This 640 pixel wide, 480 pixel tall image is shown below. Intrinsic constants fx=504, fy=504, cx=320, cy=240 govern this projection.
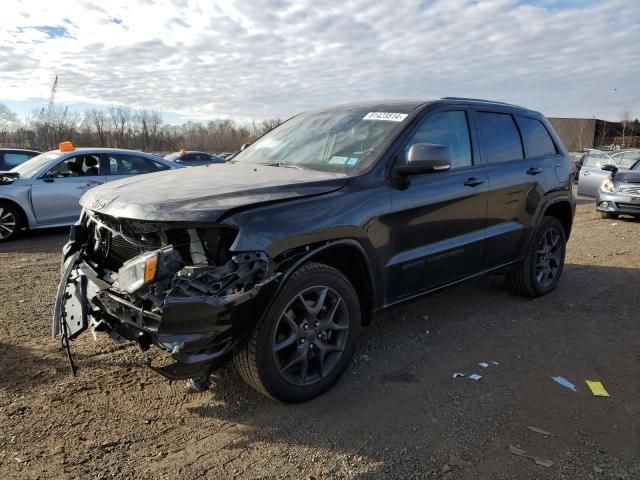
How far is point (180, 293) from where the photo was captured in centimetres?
253

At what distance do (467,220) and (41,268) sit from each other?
5.37 meters

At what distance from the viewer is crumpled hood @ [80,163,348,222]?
8.91ft

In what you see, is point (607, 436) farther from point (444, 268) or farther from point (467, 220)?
point (467, 220)

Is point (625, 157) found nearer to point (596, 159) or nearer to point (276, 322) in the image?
point (596, 159)

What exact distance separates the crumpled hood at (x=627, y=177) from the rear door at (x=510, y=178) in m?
7.02

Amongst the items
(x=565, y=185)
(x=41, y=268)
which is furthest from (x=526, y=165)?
(x=41, y=268)

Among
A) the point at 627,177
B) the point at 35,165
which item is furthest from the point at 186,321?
the point at 627,177

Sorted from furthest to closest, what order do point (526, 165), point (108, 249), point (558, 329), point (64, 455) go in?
point (526, 165), point (558, 329), point (108, 249), point (64, 455)

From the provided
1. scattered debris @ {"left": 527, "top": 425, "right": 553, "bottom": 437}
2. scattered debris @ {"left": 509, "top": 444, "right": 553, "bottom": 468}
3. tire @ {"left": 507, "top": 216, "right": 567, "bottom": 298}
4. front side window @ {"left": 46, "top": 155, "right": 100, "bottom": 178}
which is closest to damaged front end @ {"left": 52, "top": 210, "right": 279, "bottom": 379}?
scattered debris @ {"left": 509, "top": 444, "right": 553, "bottom": 468}

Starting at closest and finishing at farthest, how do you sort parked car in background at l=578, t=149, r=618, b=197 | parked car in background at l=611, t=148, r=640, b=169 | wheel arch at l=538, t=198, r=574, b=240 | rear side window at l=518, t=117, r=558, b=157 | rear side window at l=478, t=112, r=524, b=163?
rear side window at l=478, t=112, r=524, b=163 → rear side window at l=518, t=117, r=558, b=157 → wheel arch at l=538, t=198, r=574, b=240 → parked car in background at l=578, t=149, r=618, b=197 → parked car in background at l=611, t=148, r=640, b=169

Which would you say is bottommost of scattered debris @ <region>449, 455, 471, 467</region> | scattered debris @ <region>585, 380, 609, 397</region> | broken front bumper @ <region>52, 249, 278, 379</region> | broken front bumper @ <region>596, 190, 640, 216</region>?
scattered debris @ <region>585, 380, 609, 397</region>

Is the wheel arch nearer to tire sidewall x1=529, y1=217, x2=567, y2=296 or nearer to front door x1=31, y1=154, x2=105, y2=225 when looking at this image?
tire sidewall x1=529, y1=217, x2=567, y2=296

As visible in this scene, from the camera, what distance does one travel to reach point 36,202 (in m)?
8.59

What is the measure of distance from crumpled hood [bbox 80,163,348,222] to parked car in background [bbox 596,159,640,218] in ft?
31.7
